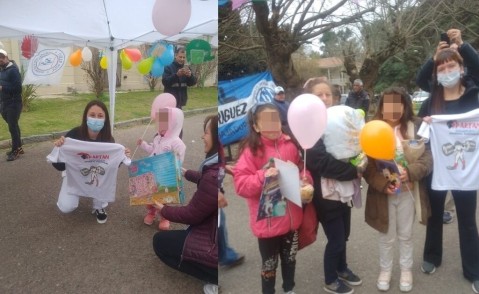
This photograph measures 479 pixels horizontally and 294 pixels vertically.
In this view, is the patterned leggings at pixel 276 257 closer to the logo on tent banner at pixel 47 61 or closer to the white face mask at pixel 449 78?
the white face mask at pixel 449 78

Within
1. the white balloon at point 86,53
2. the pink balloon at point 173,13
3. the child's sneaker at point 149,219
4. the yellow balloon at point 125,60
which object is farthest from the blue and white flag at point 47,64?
the pink balloon at point 173,13

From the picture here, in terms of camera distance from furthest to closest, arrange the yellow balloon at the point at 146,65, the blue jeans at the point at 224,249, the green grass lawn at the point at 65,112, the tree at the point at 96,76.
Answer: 1. the tree at the point at 96,76
2. the green grass lawn at the point at 65,112
3. the yellow balloon at the point at 146,65
4. the blue jeans at the point at 224,249

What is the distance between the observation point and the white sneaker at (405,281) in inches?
83.0

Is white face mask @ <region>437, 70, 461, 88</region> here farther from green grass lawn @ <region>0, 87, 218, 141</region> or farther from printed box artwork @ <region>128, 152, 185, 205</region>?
green grass lawn @ <region>0, 87, 218, 141</region>

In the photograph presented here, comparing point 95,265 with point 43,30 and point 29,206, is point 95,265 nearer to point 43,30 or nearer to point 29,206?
point 29,206

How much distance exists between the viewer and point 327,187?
1.79 metres

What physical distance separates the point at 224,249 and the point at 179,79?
59.0 inches

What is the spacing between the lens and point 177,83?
2.90 metres

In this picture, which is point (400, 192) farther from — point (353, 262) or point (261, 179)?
point (261, 179)

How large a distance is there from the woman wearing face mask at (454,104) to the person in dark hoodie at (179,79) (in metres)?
1.33

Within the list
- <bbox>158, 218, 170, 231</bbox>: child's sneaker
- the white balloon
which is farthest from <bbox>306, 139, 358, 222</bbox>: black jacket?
the white balloon

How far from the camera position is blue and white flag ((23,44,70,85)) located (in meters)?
4.58

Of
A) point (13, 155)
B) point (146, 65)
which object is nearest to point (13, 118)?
point (13, 155)

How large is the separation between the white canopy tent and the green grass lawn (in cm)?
58
